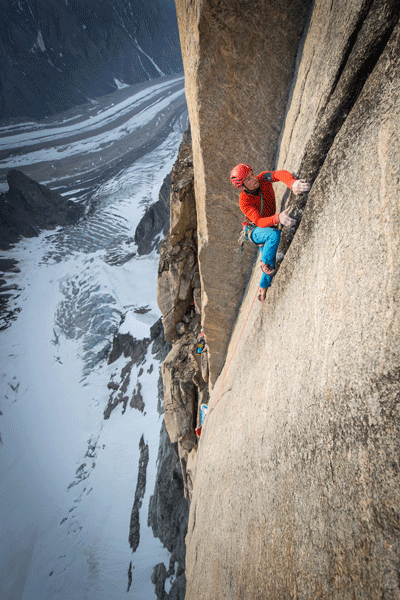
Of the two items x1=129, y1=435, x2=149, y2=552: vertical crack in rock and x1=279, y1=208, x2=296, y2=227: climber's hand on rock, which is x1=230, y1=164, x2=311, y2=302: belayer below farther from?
x1=129, y1=435, x2=149, y2=552: vertical crack in rock

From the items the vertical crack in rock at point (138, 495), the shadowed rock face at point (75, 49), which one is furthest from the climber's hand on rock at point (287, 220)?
the shadowed rock face at point (75, 49)

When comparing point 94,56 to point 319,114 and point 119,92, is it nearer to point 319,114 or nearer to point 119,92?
point 119,92

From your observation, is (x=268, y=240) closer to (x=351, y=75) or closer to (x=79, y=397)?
(x=351, y=75)

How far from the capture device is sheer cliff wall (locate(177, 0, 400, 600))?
177 cm

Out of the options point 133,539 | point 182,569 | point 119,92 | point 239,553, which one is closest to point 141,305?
point 133,539

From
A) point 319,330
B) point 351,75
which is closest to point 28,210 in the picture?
point 351,75

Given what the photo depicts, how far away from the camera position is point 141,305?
4481cm

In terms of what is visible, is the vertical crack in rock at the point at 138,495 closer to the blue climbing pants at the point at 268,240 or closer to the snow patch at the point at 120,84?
the blue climbing pants at the point at 268,240

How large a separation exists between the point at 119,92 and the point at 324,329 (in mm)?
136192

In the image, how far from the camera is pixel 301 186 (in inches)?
116

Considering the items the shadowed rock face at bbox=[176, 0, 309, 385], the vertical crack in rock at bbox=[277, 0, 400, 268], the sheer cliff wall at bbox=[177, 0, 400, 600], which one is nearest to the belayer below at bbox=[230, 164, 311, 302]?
the sheer cliff wall at bbox=[177, 0, 400, 600]

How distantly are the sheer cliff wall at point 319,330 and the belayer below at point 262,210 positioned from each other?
0.86 ft

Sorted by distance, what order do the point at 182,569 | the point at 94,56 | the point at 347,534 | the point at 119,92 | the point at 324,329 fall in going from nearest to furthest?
the point at 347,534
the point at 324,329
the point at 182,569
the point at 94,56
the point at 119,92

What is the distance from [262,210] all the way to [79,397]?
37.3 meters
